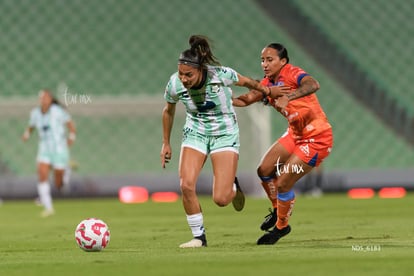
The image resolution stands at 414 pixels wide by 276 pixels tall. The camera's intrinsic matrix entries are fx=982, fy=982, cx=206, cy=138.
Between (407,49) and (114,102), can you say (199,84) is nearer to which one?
(114,102)

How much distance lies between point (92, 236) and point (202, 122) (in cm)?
151

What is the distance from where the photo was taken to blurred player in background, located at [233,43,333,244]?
31.1ft

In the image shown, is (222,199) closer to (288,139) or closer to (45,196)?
(288,139)

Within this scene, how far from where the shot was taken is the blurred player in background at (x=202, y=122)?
8.88 meters

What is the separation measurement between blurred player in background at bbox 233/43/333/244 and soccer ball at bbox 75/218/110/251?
1.56 metres

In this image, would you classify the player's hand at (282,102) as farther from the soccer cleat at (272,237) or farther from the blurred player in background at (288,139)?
the soccer cleat at (272,237)

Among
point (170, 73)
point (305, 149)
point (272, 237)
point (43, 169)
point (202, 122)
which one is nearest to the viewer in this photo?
point (202, 122)

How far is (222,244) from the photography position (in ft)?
31.1

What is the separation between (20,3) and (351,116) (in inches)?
346

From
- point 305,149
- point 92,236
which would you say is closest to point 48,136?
point 305,149

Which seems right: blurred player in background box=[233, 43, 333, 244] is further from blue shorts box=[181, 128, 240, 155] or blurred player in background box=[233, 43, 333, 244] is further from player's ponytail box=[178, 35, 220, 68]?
player's ponytail box=[178, 35, 220, 68]

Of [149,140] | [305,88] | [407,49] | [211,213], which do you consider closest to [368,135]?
[407,49]

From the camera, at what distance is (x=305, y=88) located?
9219 millimetres

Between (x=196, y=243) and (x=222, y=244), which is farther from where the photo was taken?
(x=222, y=244)
